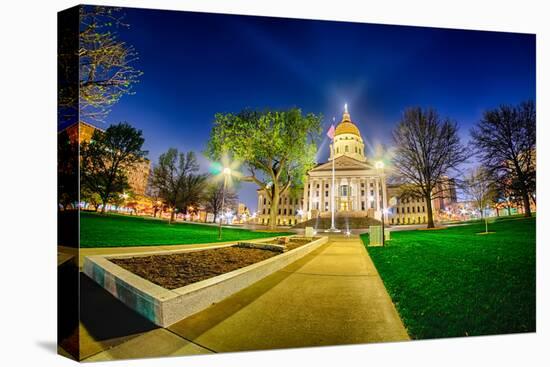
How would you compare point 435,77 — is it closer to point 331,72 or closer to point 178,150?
point 331,72

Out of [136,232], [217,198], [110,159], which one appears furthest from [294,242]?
[110,159]

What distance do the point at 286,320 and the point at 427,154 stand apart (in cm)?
446

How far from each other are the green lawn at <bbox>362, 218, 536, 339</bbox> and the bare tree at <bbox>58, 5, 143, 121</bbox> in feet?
16.4

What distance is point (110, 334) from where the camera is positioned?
444 centimetres

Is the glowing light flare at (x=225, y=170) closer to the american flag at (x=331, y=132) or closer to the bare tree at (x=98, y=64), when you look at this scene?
the bare tree at (x=98, y=64)

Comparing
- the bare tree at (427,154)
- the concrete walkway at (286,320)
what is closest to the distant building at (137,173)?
the concrete walkway at (286,320)

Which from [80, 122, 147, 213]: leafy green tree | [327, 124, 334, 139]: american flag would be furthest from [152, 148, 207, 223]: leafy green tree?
[327, 124, 334, 139]: american flag

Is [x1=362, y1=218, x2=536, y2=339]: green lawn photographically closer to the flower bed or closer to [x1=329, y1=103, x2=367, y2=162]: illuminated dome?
[x1=329, y1=103, x2=367, y2=162]: illuminated dome

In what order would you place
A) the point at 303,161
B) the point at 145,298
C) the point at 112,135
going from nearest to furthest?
the point at 145,298 → the point at 112,135 → the point at 303,161

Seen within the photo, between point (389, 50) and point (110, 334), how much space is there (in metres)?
6.31

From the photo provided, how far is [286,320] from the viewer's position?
489cm

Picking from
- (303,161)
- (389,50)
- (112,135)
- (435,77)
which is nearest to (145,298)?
(112,135)

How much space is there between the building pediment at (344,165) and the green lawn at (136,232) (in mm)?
2821

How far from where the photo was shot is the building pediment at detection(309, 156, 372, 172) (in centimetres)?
714
